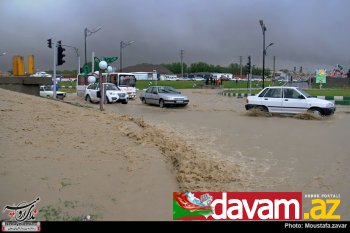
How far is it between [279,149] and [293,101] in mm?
7632

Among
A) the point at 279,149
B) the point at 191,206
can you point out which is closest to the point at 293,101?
the point at 279,149

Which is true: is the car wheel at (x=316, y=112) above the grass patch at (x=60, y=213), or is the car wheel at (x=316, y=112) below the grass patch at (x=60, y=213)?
above

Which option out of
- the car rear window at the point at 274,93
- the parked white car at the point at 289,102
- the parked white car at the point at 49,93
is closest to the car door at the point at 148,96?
the parked white car at the point at 49,93

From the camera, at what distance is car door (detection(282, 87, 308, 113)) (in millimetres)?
16797

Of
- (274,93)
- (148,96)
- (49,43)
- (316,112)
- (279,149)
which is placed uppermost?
(49,43)

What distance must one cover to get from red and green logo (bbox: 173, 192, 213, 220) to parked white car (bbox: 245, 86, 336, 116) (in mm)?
12340

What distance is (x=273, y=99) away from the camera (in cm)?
1741

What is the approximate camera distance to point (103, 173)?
20.5ft

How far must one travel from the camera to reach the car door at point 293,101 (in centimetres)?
1680

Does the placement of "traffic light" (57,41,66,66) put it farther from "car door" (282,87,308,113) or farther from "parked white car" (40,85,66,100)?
"car door" (282,87,308,113)

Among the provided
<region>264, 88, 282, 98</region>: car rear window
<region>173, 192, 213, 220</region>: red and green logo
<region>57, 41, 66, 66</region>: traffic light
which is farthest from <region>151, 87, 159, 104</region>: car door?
<region>173, 192, 213, 220</region>: red and green logo

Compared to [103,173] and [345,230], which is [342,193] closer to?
[345,230]

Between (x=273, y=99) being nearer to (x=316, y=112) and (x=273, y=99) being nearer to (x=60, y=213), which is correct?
(x=316, y=112)

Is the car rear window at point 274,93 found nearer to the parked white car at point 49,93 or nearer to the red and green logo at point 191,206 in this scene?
the red and green logo at point 191,206
